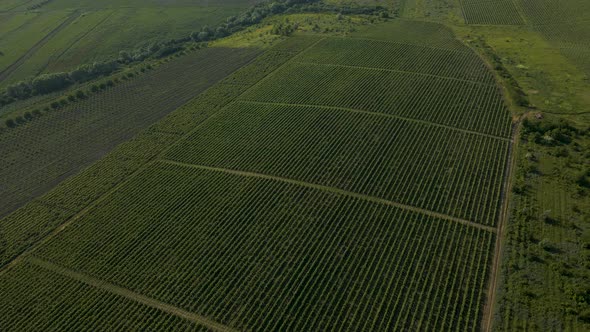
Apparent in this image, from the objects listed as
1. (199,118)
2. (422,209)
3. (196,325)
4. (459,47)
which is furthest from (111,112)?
(459,47)

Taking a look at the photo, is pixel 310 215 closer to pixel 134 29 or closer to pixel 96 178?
pixel 96 178

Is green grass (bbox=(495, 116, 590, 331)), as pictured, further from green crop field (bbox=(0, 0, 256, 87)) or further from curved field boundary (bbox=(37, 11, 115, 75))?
curved field boundary (bbox=(37, 11, 115, 75))

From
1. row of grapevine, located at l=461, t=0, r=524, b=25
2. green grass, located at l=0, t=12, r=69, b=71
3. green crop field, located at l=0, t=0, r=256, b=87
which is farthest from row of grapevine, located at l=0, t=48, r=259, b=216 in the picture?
row of grapevine, located at l=461, t=0, r=524, b=25

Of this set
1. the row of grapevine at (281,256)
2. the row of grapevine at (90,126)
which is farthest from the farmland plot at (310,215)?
the row of grapevine at (90,126)

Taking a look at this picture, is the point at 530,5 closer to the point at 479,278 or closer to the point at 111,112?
the point at 479,278

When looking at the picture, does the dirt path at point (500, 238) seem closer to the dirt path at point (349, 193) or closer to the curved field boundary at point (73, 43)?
the dirt path at point (349, 193)
